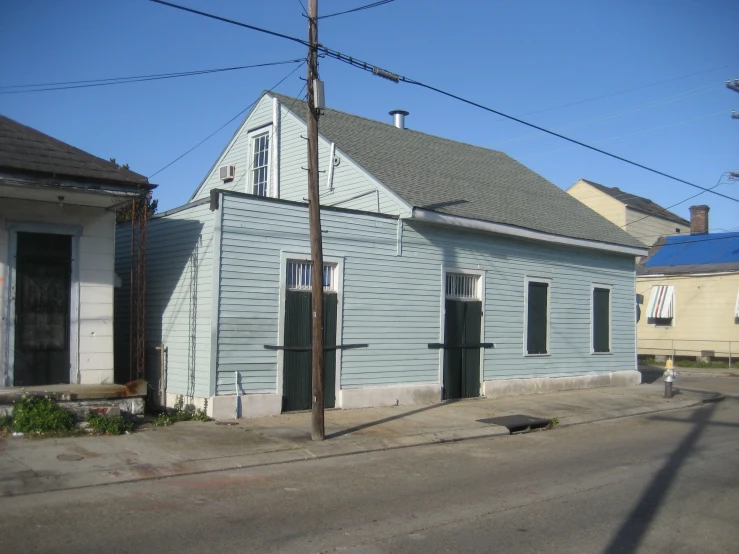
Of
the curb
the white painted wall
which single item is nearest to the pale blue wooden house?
the white painted wall

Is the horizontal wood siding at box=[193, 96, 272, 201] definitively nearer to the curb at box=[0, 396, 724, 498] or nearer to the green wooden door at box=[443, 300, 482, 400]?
the green wooden door at box=[443, 300, 482, 400]

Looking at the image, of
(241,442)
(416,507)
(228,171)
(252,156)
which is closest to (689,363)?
(252,156)

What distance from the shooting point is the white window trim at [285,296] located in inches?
501

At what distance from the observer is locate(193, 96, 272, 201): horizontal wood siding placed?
1886 cm

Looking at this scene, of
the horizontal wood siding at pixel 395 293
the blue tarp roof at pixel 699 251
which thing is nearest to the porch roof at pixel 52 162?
the horizontal wood siding at pixel 395 293

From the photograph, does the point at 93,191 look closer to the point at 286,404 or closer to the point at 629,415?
the point at 286,404

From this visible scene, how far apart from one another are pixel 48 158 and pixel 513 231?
1004cm

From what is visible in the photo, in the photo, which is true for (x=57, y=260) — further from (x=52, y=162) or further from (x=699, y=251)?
(x=699, y=251)

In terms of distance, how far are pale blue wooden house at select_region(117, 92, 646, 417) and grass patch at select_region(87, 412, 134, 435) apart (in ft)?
5.09

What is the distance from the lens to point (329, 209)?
44.2 ft

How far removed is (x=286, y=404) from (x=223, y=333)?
6.02 feet

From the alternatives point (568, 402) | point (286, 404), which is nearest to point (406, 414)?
point (286, 404)

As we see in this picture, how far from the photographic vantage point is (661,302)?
3127 cm

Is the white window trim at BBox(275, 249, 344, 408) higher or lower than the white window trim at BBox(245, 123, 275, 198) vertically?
lower
